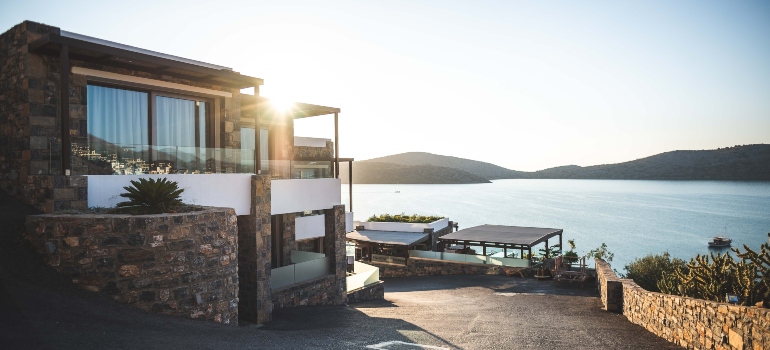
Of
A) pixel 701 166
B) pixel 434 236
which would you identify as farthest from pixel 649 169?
pixel 434 236

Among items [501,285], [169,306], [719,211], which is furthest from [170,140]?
[719,211]

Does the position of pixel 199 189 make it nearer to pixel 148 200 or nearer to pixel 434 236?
pixel 148 200

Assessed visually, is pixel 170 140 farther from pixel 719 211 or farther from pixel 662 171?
pixel 662 171

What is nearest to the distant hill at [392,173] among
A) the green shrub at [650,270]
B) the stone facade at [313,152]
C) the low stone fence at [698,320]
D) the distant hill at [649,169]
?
the distant hill at [649,169]

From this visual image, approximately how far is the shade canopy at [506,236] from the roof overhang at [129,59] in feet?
59.4

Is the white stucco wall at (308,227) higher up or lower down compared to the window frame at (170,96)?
lower down

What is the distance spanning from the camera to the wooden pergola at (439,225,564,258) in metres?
27.5

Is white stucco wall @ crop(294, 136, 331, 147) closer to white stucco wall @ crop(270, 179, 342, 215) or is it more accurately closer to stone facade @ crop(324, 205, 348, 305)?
white stucco wall @ crop(270, 179, 342, 215)

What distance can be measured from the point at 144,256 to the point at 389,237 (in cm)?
2355

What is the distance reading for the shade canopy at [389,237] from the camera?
29.1 metres

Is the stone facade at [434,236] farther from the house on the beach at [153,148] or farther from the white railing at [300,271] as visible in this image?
the white railing at [300,271]

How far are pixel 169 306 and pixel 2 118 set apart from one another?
270 inches

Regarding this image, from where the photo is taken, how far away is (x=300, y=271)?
14.3m

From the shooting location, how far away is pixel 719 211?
341 feet
